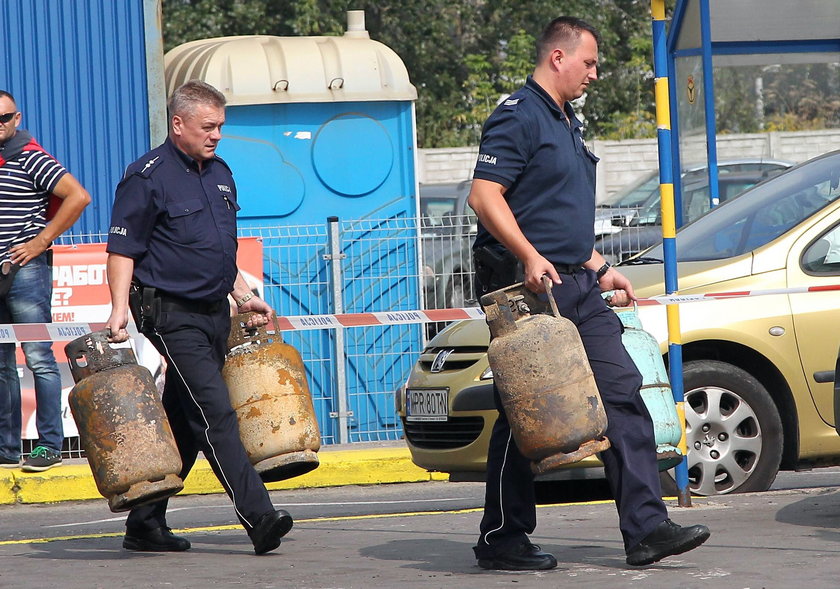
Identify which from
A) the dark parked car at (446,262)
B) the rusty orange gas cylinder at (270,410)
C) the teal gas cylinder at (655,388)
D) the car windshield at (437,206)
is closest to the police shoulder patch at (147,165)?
the rusty orange gas cylinder at (270,410)

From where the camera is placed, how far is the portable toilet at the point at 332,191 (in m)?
10.4

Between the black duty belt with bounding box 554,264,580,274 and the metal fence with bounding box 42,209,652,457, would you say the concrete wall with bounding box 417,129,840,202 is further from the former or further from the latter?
the black duty belt with bounding box 554,264,580,274

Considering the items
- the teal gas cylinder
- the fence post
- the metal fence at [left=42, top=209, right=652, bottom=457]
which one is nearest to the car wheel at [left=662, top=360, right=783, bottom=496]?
the teal gas cylinder

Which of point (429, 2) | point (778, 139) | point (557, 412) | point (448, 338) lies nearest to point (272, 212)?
point (448, 338)

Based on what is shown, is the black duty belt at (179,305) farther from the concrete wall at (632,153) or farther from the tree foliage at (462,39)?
the tree foliage at (462,39)

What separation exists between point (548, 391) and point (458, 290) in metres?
5.93

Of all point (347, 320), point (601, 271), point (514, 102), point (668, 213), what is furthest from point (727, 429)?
point (514, 102)

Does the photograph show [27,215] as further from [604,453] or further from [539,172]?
[604,453]

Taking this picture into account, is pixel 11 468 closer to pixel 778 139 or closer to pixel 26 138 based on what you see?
pixel 26 138

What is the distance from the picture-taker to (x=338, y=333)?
10.4 metres

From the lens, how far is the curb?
863 centimetres

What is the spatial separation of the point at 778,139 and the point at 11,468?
17.8 m

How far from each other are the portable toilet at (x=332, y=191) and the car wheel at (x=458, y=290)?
11.3 inches

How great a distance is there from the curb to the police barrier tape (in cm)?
136
